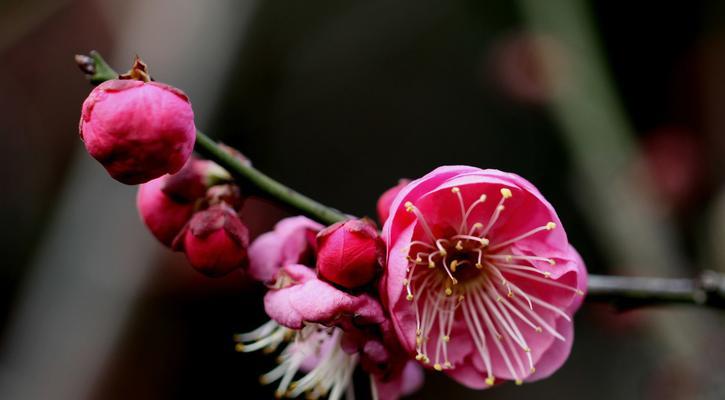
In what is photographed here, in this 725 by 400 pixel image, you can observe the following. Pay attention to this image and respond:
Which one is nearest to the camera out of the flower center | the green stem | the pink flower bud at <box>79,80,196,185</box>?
the pink flower bud at <box>79,80,196,185</box>

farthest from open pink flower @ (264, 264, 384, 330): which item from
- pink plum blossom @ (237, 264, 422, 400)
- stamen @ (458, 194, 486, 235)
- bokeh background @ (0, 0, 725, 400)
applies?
bokeh background @ (0, 0, 725, 400)

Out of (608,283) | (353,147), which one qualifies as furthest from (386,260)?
(353,147)

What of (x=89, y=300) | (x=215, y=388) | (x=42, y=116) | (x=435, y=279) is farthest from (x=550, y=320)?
(x=42, y=116)

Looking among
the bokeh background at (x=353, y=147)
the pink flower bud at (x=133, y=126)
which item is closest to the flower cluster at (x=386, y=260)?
the pink flower bud at (x=133, y=126)

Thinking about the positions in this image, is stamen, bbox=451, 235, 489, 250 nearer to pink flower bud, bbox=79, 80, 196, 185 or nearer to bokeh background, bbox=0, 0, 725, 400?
pink flower bud, bbox=79, 80, 196, 185

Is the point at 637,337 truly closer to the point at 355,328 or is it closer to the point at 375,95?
the point at 375,95
